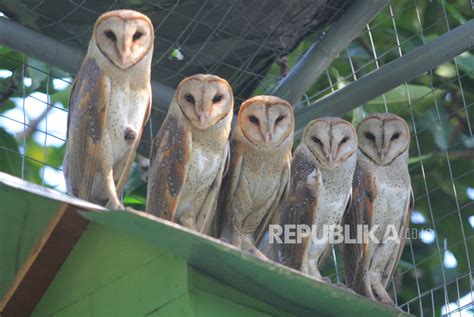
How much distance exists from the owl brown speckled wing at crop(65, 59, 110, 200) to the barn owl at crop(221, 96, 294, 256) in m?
0.71

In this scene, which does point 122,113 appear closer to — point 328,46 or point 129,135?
point 129,135

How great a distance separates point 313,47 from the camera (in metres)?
6.96

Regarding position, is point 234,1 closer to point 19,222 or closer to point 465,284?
point 19,222

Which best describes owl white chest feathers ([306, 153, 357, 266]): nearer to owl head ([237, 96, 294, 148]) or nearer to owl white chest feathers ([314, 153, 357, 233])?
owl white chest feathers ([314, 153, 357, 233])

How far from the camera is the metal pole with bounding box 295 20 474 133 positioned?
6.52 m

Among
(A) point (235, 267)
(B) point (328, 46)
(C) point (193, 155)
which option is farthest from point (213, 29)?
(A) point (235, 267)

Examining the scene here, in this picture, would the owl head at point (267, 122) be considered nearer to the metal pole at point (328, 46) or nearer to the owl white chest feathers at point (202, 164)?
the owl white chest feathers at point (202, 164)

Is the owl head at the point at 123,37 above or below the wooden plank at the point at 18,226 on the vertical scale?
above

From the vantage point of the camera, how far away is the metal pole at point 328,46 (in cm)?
689

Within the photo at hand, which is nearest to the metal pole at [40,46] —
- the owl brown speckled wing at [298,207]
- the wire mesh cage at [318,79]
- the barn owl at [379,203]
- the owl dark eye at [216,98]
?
the wire mesh cage at [318,79]

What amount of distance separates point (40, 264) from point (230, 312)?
782 mm

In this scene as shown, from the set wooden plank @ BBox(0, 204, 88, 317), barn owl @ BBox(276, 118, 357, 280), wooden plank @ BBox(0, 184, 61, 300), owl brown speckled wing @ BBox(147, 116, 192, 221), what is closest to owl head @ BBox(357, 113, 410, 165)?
barn owl @ BBox(276, 118, 357, 280)

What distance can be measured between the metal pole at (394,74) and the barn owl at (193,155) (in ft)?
3.35

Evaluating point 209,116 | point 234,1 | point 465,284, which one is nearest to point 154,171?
point 209,116
